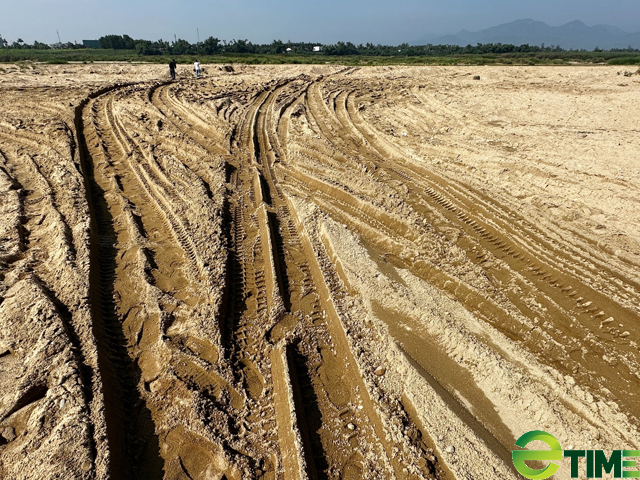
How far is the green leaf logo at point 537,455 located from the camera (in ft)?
9.81

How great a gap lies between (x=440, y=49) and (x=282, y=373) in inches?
2858

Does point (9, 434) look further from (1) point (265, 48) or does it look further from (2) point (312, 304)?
(1) point (265, 48)

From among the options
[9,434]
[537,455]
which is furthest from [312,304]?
[9,434]

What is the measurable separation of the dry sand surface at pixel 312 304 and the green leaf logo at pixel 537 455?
3.3 inches

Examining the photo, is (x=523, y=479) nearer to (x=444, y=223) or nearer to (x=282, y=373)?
(x=282, y=373)

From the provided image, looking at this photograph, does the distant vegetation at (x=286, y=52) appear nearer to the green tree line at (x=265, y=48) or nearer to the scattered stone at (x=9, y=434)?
the green tree line at (x=265, y=48)

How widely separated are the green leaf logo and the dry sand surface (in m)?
0.08

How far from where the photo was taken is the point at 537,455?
3.10m

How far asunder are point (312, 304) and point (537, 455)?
9.64 feet

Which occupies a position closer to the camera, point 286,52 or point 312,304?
point 312,304

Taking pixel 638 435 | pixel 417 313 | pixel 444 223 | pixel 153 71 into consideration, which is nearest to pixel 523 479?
pixel 638 435

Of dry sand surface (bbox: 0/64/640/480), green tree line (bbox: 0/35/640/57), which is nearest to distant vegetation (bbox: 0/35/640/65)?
green tree line (bbox: 0/35/640/57)

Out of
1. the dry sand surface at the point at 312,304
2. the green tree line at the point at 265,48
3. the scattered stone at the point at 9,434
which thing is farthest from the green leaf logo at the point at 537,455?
the green tree line at the point at 265,48

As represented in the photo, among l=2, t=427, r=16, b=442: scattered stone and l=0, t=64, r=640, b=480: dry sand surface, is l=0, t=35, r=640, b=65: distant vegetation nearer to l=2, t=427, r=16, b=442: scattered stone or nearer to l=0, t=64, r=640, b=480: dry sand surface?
l=0, t=64, r=640, b=480: dry sand surface
